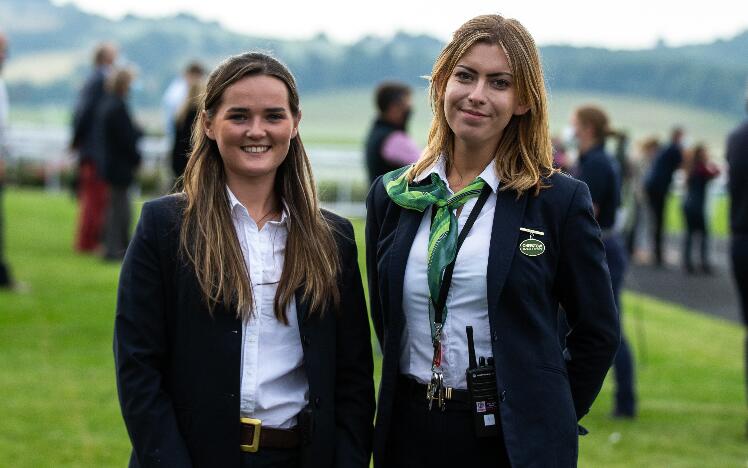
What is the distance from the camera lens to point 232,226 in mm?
3264

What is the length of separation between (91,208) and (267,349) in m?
11.2

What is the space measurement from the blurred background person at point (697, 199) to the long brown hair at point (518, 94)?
50.2ft

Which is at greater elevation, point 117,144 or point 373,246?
point 373,246

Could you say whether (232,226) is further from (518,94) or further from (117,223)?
(117,223)

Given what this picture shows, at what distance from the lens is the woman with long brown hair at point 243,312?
123 inches

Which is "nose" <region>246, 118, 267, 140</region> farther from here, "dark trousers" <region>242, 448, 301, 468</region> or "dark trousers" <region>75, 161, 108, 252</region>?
"dark trousers" <region>75, 161, 108, 252</region>

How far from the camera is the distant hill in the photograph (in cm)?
7944

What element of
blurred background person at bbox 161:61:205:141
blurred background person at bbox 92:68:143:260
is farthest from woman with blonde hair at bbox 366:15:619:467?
blurred background person at bbox 92:68:143:260

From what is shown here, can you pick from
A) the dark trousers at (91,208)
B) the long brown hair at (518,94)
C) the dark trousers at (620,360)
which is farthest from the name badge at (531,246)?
the dark trousers at (91,208)

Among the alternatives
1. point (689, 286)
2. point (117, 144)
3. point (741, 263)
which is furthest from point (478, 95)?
point (689, 286)

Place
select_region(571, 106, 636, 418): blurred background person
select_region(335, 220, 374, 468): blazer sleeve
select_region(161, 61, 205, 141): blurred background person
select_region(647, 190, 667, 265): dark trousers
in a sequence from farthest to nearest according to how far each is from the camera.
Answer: select_region(647, 190, 667, 265): dark trousers < select_region(161, 61, 205, 141): blurred background person < select_region(571, 106, 636, 418): blurred background person < select_region(335, 220, 374, 468): blazer sleeve

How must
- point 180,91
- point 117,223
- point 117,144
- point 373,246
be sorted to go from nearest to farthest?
point 373,246, point 180,91, point 117,144, point 117,223

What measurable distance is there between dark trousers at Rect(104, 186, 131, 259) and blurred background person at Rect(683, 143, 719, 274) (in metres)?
8.93

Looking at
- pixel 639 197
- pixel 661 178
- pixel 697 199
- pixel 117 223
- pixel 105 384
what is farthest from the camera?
pixel 639 197
